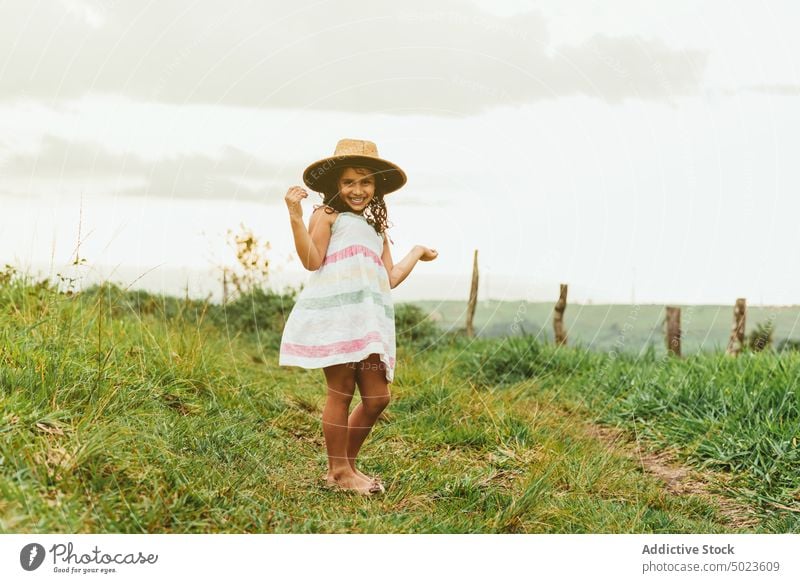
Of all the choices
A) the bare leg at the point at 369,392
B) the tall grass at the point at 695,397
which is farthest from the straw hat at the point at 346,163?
the tall grass at the point at 695,397

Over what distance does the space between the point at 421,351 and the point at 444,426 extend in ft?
9.55

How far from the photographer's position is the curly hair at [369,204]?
10.7 feet

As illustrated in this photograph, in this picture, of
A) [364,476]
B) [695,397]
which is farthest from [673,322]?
[364,476]

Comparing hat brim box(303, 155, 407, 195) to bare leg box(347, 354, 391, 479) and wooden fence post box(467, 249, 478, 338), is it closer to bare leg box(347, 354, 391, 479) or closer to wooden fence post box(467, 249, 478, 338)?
bare leg box(347, 354, 391, 479)

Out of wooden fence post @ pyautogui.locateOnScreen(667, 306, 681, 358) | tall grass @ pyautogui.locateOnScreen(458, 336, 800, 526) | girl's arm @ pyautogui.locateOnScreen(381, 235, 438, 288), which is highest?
girl's arm @ pyautogui.locateOnScreen(381, 235, 438, 288)

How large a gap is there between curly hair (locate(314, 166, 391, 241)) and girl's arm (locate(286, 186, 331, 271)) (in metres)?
0.07

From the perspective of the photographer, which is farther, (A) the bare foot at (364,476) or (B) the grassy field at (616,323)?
(B) the grassy field at (616,323)

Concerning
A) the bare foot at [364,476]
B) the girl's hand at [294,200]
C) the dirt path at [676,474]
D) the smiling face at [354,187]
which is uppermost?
the smiling face at [354,187]

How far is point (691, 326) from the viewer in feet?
27.2

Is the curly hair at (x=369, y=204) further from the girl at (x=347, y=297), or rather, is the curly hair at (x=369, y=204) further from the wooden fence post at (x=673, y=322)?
the wooden fence post at (x=673, y=322)

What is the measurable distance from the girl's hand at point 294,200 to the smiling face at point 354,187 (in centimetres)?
30

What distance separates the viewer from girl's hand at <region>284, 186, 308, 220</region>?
296 cm

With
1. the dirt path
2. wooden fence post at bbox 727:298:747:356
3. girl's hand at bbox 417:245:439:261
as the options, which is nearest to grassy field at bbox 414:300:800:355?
wooden fence post at bbox 727:298:747:356
